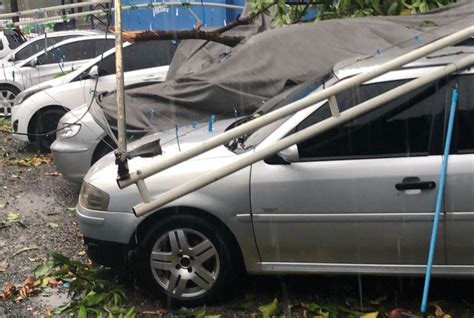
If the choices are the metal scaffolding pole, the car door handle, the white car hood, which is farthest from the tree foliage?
the metal scaffolding pole

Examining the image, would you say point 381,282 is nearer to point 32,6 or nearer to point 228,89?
point 228,89

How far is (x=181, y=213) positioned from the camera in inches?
161

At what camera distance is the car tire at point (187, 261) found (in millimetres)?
4086

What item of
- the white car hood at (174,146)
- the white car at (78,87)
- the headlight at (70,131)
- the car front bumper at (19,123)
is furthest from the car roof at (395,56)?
the car front bumper at (19,123)

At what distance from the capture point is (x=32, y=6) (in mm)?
25469

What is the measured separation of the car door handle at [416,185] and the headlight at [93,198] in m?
1.95

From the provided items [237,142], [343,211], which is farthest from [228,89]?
[343,211]

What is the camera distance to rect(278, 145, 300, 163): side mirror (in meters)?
3.84

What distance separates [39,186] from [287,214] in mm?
4575

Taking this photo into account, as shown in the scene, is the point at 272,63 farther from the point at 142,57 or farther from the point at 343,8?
the point at 142,57

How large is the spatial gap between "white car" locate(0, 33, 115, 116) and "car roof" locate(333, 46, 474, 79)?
7152mm

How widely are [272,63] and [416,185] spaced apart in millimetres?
2173

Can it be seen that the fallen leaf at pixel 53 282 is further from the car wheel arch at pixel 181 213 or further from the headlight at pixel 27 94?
the headlight at pixel 27 94

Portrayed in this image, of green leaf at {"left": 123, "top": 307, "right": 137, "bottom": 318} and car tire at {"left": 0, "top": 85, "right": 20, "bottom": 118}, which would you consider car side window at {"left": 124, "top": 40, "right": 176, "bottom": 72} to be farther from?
green leaf at {"left": 123, "top": 307, "right": 137, "bottom": 318}
